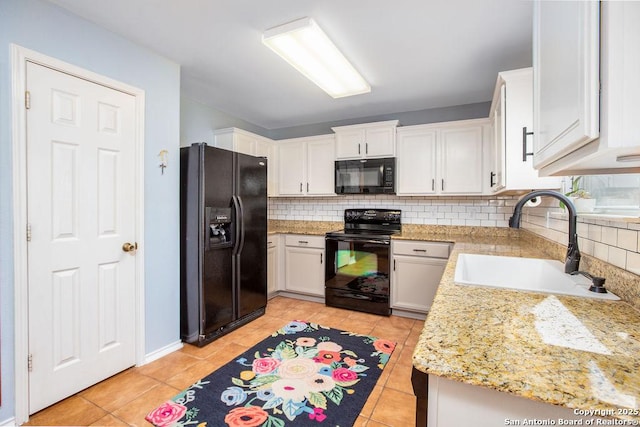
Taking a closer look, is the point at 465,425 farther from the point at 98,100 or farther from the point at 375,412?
the point at 98,100

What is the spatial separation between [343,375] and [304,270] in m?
1.71

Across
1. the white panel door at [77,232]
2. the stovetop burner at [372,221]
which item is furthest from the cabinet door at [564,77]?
the stovetop burner at [372,221]

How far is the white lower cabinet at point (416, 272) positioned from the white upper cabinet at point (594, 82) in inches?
90.6

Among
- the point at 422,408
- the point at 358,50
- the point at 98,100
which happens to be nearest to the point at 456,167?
the point at 358,50

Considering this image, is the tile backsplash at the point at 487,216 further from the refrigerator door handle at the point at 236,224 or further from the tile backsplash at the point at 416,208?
the refrigerator door handle at the point at 236,224

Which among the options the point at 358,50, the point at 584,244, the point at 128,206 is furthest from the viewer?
the point at 358,50

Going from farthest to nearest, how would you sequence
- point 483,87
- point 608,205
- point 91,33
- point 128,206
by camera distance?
point 483,87 → point 128,206 → point 91,33 → point 608,205

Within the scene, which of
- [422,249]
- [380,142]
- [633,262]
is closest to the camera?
[633,262]

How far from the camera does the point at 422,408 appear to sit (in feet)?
2.16

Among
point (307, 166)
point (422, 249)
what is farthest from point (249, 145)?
point (422, 249)

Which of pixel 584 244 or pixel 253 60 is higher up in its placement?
pixel 253 60

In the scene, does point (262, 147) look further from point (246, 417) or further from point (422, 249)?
point (246, 417)

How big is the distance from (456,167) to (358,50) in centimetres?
172

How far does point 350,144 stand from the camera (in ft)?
11.8
